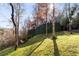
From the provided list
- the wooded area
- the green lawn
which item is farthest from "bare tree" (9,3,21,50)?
the green lawn

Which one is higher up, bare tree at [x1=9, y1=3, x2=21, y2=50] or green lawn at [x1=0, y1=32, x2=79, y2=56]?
bare tree at [x1=9, y1=3, x2=21, y2=50]

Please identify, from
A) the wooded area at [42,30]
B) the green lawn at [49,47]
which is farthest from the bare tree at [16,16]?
the green lawn at [49,47]

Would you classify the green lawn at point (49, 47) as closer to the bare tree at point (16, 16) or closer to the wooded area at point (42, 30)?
the wooded area at point (42, 30)

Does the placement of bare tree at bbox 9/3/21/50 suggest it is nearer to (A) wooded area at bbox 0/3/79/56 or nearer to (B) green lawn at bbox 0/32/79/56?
(A) wooded area at bbox 0/3/79/56

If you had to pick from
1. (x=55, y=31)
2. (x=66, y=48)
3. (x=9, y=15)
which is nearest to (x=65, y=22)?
(x=55, y=31)

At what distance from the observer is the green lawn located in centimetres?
198

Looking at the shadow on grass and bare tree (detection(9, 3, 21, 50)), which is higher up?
bare tree (detection(9, 3, 21, 50))

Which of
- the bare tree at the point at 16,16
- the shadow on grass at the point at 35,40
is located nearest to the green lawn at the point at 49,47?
the shadow on grass at the point at 35,40

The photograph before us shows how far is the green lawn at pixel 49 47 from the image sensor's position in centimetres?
198

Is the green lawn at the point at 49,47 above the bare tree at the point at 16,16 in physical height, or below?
below

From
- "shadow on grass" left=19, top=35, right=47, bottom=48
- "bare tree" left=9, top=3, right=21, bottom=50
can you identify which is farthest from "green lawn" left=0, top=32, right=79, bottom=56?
"bare tree" left=9, top=3, right=21, bottom=50

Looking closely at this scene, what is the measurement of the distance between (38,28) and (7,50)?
39cm

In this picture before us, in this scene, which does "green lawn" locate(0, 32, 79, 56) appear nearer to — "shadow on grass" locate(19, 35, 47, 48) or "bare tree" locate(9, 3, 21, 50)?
"shadow on grass" locate(19, 35, 47, 48)

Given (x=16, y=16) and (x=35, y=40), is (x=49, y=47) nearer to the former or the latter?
(x=35, y=40)
